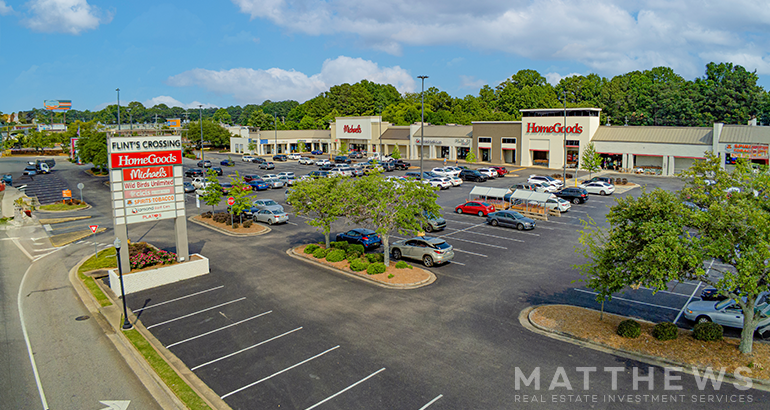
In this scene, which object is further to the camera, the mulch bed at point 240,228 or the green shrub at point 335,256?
the mulch bed at point 240,228

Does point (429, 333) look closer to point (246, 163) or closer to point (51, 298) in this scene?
point (51, 298)

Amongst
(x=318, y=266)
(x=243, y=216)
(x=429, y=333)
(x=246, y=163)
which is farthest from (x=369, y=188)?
(x=246, y=163)

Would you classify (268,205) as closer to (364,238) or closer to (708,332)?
(364,238)

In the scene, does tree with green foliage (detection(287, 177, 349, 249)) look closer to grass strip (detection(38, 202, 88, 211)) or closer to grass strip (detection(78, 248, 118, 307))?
grass strip (detection(78, 248, 118, 307))

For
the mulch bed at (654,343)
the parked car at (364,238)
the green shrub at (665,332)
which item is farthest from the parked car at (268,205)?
the green shrub at (665,332)

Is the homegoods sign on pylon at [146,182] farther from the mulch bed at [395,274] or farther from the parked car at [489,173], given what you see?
the parked car at [489,173]

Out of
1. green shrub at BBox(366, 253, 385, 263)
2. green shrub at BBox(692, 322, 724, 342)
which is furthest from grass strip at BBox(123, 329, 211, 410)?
green shrub at BBox(692, 322, 724, 342)
